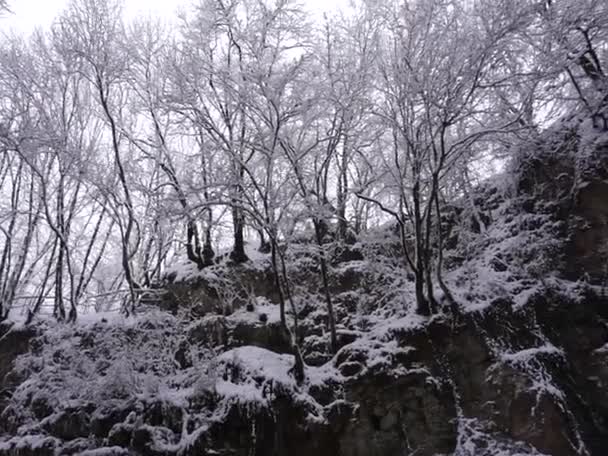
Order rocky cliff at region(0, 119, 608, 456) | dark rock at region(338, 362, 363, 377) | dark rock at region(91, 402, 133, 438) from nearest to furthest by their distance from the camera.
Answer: rocky cliff at region(0, 119, 608, 456) < dark rock at region(338, 362, 363, 377) < dark rock at region(91, 402, 133, 438)

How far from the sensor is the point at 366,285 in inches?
395

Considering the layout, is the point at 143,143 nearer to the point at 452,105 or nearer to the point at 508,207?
the point at 452,105

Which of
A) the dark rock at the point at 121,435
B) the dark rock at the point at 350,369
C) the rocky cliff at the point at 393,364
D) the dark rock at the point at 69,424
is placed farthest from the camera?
the dark rock at the point at 69,424

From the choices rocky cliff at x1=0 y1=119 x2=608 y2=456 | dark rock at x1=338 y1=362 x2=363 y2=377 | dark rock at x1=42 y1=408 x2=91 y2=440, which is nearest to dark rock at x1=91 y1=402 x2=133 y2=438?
rocky cliff at x1=0 y1=119 x2=608 y2=456

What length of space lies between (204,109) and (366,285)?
5.59 m

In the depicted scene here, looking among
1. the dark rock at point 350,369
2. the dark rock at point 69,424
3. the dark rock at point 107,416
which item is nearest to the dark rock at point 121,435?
the dark rock at point 107,416

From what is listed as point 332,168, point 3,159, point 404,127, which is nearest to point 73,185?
point 3,159

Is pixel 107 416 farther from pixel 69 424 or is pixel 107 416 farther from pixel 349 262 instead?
pixel 349 262

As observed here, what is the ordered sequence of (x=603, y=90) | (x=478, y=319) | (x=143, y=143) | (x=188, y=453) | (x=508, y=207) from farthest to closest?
(x=143, y=143), (x=508, y=207), (x=603, y=90), (x=478, y=319), (x=188, y=453)

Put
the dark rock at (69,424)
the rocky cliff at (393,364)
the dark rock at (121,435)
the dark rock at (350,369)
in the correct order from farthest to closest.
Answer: the dark rock at (69,424) < the dark rock at (350,369) < the dark rock at (121,435) < the rocky cliff at (393,364)

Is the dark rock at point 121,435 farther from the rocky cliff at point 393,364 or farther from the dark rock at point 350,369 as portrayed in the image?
the dark rock at point 350,369

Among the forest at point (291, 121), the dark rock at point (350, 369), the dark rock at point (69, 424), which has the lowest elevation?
the dark rock at point (69, 424)

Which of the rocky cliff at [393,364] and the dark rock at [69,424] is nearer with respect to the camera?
the rocky cliff at [393,364]

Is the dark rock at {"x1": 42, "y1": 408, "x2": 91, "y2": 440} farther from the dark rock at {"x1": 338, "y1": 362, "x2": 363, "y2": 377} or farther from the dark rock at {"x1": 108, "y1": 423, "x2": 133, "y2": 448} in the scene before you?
the dark rock at {"x1": 338, "y1": 362, "x2": 363, "y2": 377}
